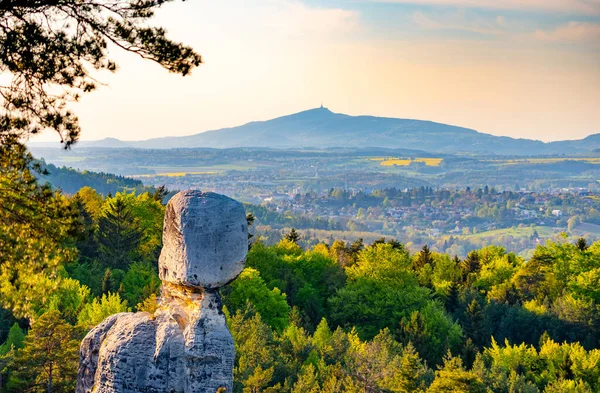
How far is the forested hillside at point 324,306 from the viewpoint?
71.3ft

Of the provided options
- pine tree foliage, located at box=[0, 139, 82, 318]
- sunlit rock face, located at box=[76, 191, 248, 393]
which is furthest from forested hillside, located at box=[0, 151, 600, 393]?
sunlit rock face, located at box=[76, 191, 248, 393]

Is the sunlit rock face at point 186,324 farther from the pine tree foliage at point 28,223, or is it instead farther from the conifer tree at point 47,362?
the conifer tree at point 47,362

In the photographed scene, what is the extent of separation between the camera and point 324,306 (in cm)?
7069

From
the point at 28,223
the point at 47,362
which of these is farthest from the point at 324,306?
the point at 28,223

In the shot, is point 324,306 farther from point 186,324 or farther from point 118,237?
point 186,324

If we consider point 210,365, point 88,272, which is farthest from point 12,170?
point 88,272

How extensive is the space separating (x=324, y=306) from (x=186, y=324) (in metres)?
53.6

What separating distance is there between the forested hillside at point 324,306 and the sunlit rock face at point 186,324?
358 centimetres

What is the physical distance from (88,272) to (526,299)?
4336 cm

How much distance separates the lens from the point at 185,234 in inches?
690

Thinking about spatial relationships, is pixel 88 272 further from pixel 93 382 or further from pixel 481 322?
pixel 93 382

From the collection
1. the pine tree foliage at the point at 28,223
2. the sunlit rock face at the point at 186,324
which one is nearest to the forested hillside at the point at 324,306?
the pine tree foliage at the point at 28,223

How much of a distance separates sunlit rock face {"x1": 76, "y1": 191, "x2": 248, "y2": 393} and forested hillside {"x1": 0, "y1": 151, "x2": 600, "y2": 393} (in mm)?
3581

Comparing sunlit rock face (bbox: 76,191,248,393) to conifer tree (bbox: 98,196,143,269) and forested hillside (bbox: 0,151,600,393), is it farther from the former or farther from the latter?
conifer tree (bbox: 98,196,143,269)
